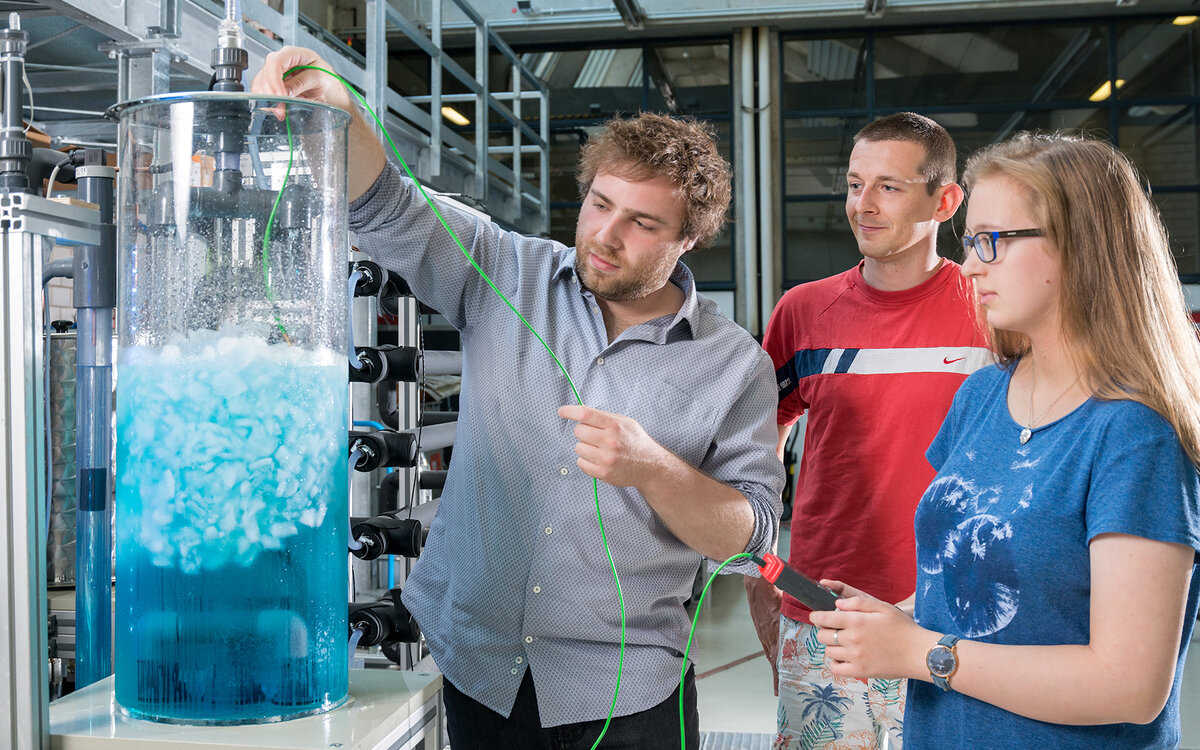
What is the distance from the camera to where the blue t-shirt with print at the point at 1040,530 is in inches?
36.4

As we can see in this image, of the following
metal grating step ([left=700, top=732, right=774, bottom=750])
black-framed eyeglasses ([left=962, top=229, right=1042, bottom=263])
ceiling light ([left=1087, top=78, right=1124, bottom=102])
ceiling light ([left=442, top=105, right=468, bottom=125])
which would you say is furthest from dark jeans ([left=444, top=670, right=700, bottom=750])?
ceiling light ([left=1087, top=78, right=1124, bottom=102])

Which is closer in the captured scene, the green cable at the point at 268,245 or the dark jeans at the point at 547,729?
the green cable at the point at 268,245

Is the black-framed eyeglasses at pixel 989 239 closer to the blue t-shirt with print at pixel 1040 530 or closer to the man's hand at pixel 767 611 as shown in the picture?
the blue t-shirt with print at pixel 1040 530

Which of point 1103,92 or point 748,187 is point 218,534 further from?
point 1103,92

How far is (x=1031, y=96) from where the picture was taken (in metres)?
7.78

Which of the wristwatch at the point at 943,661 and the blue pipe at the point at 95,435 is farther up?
the blue pipe at the point at 95,435

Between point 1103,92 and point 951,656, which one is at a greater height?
point 1103,92

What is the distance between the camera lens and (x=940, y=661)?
1023mm

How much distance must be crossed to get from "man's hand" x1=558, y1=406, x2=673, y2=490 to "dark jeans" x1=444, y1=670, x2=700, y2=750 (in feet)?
1.18

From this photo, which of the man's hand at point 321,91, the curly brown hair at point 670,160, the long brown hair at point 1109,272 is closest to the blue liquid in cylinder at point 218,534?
the man's hand at point 321,91

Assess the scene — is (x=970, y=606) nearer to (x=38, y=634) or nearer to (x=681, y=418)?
(x=681, y=418)

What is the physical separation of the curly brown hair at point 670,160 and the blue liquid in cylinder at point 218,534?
2.24 feet

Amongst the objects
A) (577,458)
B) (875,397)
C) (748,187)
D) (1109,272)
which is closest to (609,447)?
(577,458)

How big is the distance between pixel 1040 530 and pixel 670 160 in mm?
752
